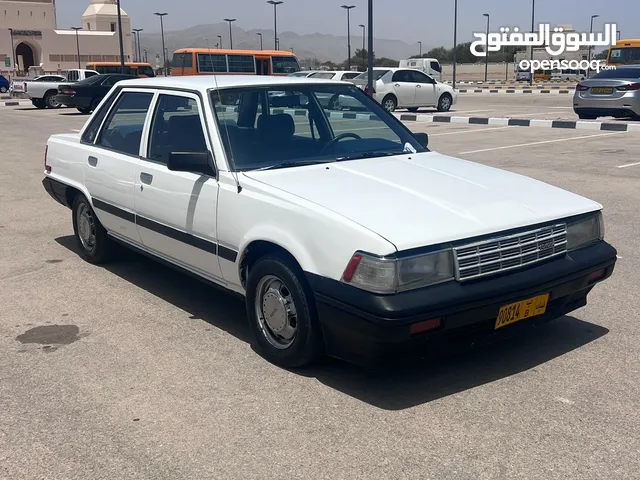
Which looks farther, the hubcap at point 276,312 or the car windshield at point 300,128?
the car windshield at point 300,128

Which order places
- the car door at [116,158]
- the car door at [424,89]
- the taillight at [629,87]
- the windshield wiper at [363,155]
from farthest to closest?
the car door at [424,89] → the taillight at [629,87] → the car door at [116,158] → the windshield wiper at [363,155]

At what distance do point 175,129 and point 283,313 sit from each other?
5.88 feet

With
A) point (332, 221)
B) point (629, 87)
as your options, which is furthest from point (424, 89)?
point (332, 221)

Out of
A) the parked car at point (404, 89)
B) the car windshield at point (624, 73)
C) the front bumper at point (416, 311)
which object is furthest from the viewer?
the parked car at point (404, 89)

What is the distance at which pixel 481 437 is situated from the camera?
3.29m

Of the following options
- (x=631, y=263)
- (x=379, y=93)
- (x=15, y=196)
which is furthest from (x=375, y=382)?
(x=379, y=93)

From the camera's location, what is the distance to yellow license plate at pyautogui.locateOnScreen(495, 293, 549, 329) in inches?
148

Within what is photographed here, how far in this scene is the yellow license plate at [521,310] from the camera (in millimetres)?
3764

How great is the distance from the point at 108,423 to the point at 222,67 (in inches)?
1391

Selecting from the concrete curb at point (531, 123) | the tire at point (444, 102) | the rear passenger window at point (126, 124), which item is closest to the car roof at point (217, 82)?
the rear passenger window at point (126, 124)

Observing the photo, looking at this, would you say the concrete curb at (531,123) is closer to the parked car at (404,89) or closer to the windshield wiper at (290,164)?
the parked car at (404,89)

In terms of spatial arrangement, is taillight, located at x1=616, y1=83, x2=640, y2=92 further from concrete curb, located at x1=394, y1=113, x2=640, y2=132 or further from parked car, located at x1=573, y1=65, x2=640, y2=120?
concrete curb, located at x1=394, y1=113, x2=640, y2=132

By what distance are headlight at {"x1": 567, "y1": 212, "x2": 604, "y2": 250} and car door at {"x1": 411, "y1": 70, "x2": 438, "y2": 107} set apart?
68.7 feet

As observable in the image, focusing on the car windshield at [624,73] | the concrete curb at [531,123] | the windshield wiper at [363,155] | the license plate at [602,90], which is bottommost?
the concrete curb at [531,123]
